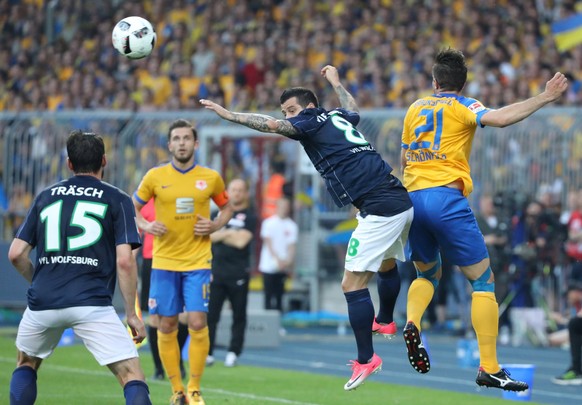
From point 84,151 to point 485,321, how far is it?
3.57 m

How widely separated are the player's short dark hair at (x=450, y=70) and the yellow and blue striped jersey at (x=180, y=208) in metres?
3.32

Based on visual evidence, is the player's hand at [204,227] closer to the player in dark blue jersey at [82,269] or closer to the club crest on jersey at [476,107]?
the club crest on jersey at [476,107]

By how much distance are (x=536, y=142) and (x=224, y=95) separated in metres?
7.58

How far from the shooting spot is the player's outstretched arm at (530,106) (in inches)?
364

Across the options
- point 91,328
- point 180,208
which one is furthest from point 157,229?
point 91,328

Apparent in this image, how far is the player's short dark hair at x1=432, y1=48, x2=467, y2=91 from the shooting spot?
32.9ft

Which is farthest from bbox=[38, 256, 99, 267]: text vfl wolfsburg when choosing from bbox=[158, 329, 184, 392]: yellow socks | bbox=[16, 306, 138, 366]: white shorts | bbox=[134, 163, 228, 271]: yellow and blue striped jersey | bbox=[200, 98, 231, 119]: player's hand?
bbox=[134, 163, 228, 271]: yellow and blue striped jersey

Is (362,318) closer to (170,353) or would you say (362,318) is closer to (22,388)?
(170,353)

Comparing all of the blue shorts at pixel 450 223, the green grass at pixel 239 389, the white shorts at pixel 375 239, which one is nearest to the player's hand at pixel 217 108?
the white shorts at pixel 375 239

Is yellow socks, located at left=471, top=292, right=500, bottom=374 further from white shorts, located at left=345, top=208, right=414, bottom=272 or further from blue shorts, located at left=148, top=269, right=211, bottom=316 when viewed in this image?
blue shorts, located at left=148, top=269, right=211, bottom=316

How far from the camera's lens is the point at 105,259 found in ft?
28.2

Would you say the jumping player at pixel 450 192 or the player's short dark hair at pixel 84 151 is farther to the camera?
the jumping player at pixel 450 192

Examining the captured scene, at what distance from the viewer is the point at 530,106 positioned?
9281 mm

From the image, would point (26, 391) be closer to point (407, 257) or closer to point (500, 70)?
point (407, 257)
